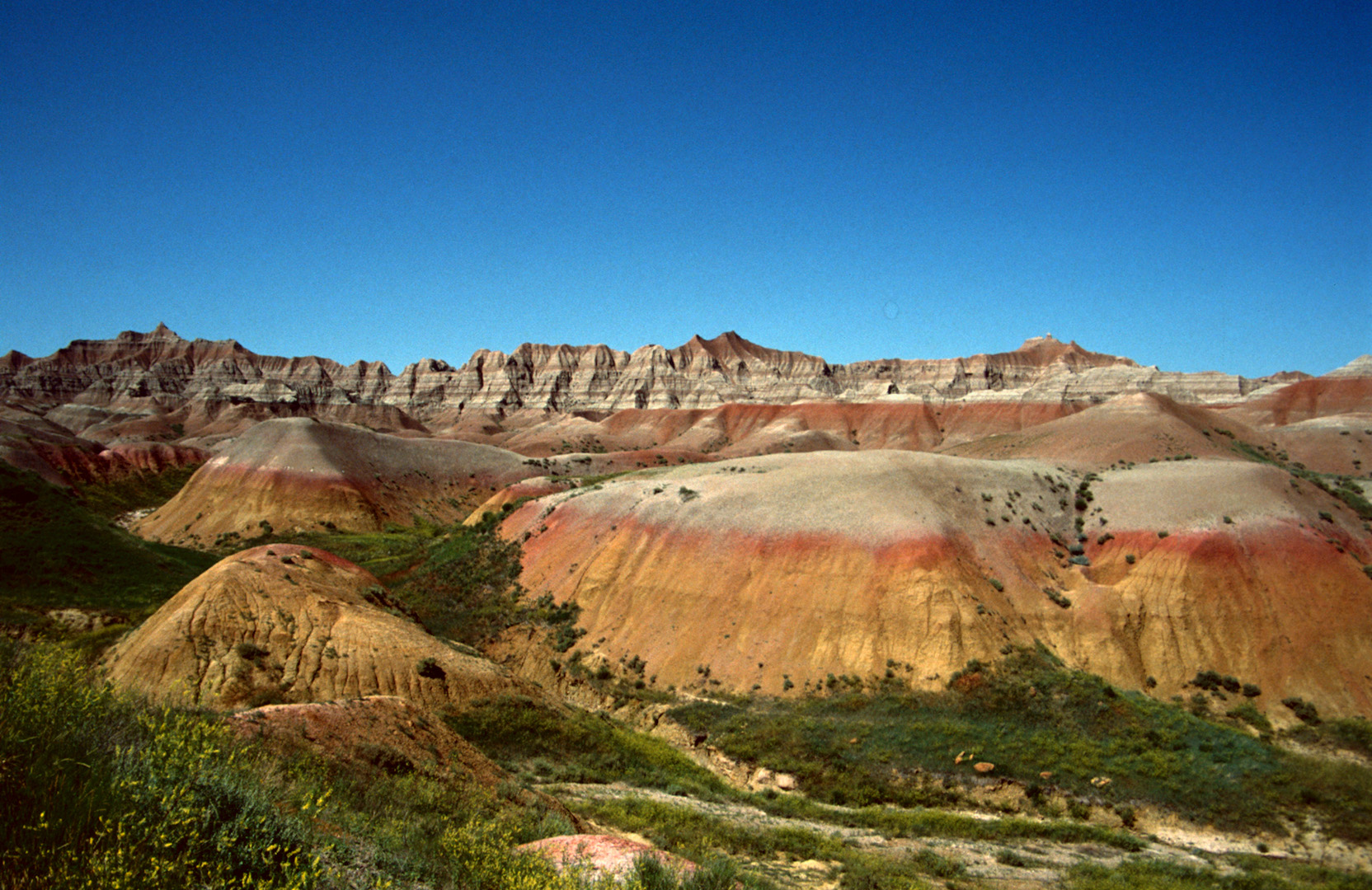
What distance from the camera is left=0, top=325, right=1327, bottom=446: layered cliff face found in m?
131

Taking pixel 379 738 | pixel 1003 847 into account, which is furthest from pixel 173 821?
pixel 1003 847

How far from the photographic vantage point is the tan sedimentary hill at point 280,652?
63.9 feet

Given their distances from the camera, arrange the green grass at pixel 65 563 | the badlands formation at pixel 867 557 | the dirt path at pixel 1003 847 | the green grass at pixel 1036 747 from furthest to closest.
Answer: the green grass at pixel 65 563 < the badlands formation at pixel 867 557 < the green grass at pixel 1036 747 < the dirt path at pixel 1003 847

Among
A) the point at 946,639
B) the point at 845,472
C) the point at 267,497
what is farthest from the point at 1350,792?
the point at 267,497

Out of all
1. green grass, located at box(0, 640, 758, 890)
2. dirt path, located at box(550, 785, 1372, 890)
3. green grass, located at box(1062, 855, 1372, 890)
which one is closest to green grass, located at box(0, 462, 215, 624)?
dirt path, located at box(550, 785, 1372, 890)

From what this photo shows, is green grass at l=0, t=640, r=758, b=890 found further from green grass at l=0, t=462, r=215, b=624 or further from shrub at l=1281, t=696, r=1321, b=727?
green grass at l=0, t=462, r=215, b=624

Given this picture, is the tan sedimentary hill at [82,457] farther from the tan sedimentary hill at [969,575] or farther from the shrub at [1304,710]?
the shrub at [1304,710]

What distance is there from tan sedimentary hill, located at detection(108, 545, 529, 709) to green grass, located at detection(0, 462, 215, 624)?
11.2 m

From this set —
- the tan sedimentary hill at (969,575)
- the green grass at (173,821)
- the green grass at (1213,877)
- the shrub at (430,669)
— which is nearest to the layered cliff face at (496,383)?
the tan sedimentary hill at (969,575)

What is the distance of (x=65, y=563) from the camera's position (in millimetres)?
34531

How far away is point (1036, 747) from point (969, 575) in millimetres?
8702

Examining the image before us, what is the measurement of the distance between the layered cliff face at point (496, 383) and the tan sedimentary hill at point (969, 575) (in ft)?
336

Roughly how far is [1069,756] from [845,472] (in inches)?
695

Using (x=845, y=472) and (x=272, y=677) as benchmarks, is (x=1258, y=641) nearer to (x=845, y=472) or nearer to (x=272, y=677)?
(x=845, y=472)
